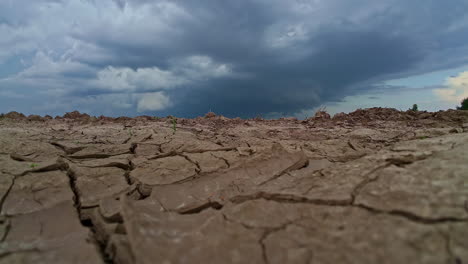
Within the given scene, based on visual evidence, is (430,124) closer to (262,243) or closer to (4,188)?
(262,243)

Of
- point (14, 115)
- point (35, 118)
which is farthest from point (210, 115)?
point (14, 115)

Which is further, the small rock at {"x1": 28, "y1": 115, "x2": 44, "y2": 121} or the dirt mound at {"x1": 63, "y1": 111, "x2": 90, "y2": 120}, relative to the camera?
the dirt mound at {"x1": 63, "y1": 111, "x2": 90, "y2": 120}

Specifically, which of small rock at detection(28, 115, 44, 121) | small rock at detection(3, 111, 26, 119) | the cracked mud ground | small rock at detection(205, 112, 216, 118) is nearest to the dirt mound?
small rock at detection(28, 115, 44, 121)

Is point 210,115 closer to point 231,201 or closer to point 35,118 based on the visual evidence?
point 35,118

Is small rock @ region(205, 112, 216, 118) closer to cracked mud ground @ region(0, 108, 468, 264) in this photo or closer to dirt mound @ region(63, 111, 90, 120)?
cracked mud ground @ region(0, 108, 468, 264)

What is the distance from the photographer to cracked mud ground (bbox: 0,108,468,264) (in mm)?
1404

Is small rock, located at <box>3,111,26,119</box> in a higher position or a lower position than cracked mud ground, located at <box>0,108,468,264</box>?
higher

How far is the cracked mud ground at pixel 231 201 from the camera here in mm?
1404

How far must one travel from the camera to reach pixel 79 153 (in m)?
3.63

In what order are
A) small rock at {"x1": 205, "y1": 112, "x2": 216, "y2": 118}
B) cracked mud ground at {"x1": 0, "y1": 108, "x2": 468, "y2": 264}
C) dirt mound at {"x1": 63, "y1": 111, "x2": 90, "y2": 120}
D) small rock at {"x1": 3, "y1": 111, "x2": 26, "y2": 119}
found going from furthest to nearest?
small rock at {"x1": 205, "y1": 112, "x2": 216, "y2": 118} → dirt mound at {"x1": 63, "y1": 111, "x2": 90, "y2": 120} → small rock at {"x1": 3, "y1": 111, "x2": 26, "y2": 119} → cracked mud ground at {"x1": 0, "y1": 108, "x2": 468, "y2": 264}

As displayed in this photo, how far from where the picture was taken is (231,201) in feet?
7.22

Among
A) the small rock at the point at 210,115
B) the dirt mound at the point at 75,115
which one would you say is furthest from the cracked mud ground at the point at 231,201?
the small rock at the point at 210,115

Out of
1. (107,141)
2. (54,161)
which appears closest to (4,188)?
(54,161)

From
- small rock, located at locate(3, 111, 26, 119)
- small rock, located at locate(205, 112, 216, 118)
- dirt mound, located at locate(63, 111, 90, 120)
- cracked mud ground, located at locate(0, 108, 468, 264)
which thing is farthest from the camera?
small rock, located at locate(205, 112, 216, 118)
